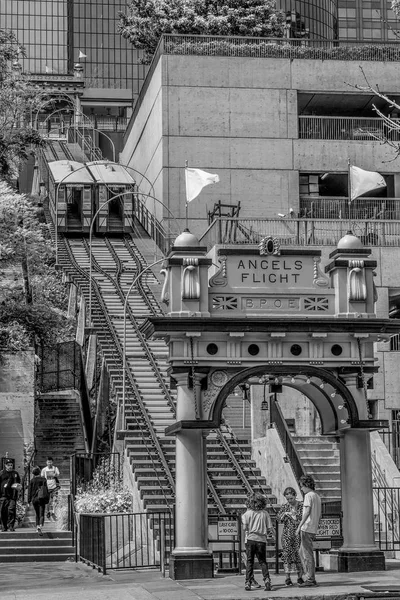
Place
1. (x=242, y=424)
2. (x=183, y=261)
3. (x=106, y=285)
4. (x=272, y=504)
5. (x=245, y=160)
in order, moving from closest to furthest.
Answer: (x=183, y=261)
(x=272, y=504)
(x=242, y=424)
(x=106, y=285)
(x=245, y=160)

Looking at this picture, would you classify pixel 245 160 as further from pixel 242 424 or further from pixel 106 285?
pixel 242 424

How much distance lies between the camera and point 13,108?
39.9 m

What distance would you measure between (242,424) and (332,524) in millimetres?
14944

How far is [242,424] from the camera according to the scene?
39.6 meters

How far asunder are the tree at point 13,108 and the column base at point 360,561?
20066 millimetres

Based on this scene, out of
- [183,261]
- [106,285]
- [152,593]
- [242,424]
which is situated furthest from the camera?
[106,285]

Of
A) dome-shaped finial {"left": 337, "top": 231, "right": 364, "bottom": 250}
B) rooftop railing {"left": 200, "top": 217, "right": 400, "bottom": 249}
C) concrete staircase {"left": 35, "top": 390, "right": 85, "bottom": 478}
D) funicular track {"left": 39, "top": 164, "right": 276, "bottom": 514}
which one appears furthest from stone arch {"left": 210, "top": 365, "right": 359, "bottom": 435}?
rooftop railing {"left": 200, "top": 217, "right": 400, "bottom": 249}

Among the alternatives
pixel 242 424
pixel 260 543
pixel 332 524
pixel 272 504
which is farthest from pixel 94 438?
pixel 260 543

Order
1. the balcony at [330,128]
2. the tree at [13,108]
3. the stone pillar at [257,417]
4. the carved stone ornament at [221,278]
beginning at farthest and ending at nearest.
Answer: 1. the balcony at [330,128]
2. the tree at [13,108]
3. the stone pillar at [257,417]
4. the carved stone ornament at [221,278]

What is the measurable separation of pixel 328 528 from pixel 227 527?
1.91m

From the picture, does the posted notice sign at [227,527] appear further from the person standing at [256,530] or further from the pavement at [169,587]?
the person standing at [256,530]

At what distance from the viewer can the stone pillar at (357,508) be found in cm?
2344

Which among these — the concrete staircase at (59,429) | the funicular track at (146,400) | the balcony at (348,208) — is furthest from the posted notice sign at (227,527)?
the balcony at (348,208)

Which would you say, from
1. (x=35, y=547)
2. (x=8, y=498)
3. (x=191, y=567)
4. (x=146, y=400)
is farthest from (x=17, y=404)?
(x=191, y=567)
